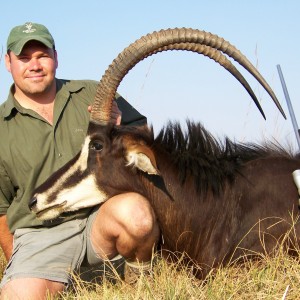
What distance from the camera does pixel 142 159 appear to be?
493 cm

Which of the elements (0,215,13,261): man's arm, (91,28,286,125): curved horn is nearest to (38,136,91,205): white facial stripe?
(91,28,286,125): curved horn

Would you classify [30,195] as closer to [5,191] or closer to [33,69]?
[5,191]

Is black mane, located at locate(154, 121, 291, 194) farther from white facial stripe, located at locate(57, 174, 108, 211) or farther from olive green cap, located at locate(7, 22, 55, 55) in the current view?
olive green cap, located at locate(7, 22, 55, 55)

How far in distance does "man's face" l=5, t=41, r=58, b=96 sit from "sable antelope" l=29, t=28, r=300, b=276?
2.21ft

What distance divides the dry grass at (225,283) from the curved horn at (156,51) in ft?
4.18

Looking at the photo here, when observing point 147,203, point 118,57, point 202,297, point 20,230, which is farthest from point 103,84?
point 202,297

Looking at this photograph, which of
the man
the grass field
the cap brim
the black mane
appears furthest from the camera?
the cap brim

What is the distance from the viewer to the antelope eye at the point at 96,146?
5.04 m

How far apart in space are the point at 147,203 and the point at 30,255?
1060 millimetres

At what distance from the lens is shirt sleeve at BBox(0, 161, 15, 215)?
5.34 meters

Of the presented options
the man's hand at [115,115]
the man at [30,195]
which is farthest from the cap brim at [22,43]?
the man's hand at [115,115]

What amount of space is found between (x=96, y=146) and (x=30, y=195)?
751 mm

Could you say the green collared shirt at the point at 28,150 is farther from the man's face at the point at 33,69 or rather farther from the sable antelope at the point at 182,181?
the sable antelope at the point at 182,181

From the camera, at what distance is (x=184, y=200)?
16.9 ft
